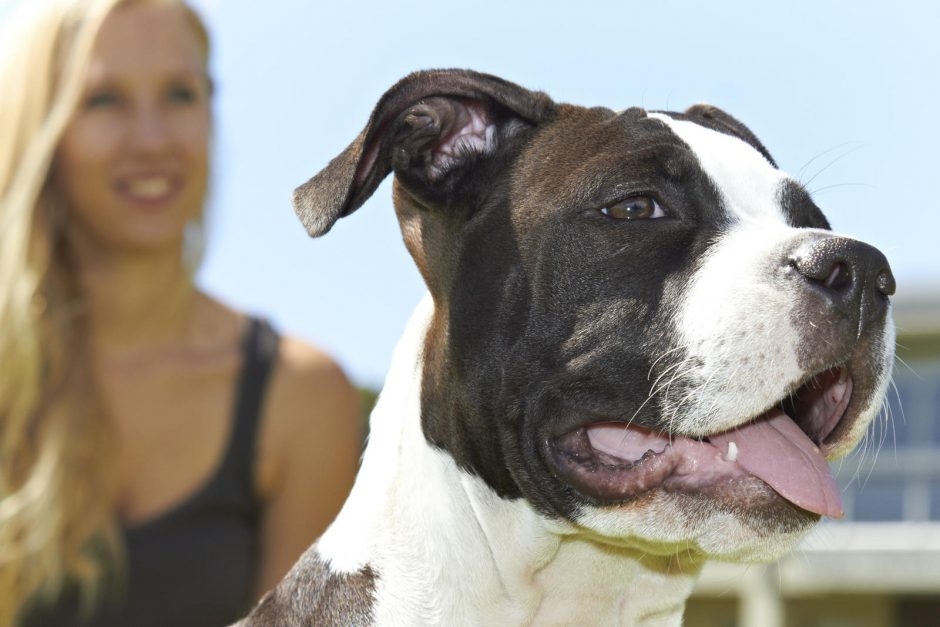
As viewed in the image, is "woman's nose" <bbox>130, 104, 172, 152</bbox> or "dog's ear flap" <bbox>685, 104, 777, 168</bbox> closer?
"dog's ear flap" <bbox>685, 104, 777, 168</bbox>

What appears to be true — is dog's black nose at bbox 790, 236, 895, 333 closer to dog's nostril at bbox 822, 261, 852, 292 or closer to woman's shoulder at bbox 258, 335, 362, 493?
dog's nostril at bbox 822, 261, 852, 292

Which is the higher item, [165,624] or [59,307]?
[59,307]

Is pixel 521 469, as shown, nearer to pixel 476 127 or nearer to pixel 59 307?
pixel 476 127

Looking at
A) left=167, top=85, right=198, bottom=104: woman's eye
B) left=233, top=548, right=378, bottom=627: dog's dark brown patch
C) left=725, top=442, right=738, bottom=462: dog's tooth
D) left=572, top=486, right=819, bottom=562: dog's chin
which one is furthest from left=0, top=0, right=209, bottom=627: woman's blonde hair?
left=725, top=442, right=738, bottom=462: dog's tooth

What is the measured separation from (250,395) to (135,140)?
46.2 inches

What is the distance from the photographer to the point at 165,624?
17.7 feet

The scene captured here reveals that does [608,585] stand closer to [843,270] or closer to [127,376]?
[843,270]

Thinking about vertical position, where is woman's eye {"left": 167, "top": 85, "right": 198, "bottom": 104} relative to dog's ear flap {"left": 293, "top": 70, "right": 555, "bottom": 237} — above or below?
below

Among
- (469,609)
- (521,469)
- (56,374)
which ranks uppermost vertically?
(521,469)

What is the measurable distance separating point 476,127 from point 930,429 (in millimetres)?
16782

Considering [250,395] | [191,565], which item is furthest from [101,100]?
[191,565]

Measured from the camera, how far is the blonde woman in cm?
538

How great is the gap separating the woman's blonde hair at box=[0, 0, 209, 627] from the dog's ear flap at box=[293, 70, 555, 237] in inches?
92.7

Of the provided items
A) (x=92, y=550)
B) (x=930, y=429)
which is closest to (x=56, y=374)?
(x=92, y=550)
